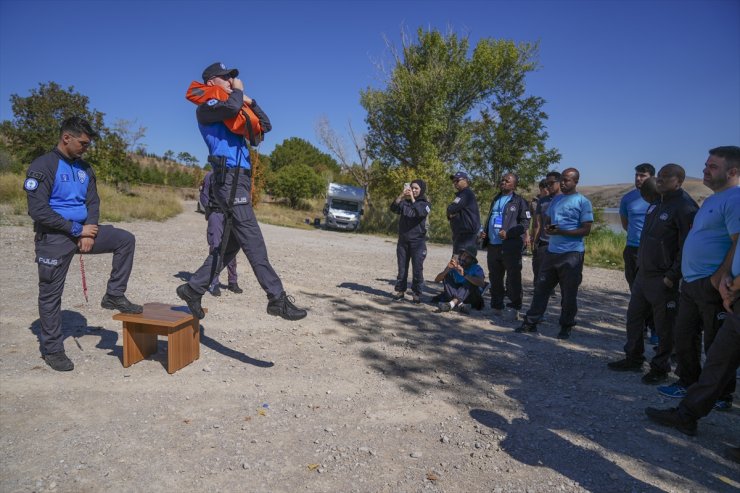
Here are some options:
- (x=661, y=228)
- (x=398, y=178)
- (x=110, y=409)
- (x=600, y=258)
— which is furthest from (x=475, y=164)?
(x=110, y=409)

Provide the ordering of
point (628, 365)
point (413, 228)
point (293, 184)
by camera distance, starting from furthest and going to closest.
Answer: point (293, 184) → point (413, 228) → point (628, 365)

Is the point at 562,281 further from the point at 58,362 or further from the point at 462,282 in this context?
the point at 58,362

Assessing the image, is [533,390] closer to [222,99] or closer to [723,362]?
[723,362]

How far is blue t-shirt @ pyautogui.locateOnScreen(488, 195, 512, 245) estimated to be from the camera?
22.9ft

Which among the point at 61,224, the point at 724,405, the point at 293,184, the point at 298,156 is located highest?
the point at 298,156

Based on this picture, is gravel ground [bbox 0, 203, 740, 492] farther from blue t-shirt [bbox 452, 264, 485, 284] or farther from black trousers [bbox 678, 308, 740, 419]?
blue t-shirt [bbox 452, 264, 485, 284]

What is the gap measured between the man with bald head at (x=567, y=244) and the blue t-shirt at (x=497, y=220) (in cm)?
104

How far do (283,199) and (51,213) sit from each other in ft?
154

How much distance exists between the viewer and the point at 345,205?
29.1 metres

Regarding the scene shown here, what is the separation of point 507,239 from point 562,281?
1.24 m

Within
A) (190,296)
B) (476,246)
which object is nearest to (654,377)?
(476,246)

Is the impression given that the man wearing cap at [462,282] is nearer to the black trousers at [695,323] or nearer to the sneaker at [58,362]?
the black trousers at [695,323]

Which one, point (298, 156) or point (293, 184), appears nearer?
point (293, 184)

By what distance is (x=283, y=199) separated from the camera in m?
50.2
